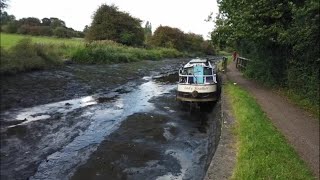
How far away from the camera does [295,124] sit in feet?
36.2

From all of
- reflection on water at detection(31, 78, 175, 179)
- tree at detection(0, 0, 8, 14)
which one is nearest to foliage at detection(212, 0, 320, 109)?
reflection on water at detection(31, 78, 175, 179)

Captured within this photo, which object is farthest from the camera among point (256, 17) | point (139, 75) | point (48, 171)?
point (139, 75)

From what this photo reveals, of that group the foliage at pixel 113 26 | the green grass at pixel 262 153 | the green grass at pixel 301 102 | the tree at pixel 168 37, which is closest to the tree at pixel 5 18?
the green grass at pixel 262 153

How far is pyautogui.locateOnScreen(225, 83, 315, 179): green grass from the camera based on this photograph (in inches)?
275

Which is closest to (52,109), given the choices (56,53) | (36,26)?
(56,53)

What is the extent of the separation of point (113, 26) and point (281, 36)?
40.1 m

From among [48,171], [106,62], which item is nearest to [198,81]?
[48,171]

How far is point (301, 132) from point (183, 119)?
240 inches

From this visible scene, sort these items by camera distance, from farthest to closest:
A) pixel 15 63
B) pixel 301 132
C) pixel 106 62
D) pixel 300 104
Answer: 1. pixel 106 62
2. pixel 300 104
3. pixel 301 132
4. pixel 15 63

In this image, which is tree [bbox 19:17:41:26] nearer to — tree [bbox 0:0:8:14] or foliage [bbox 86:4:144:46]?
tree [bbox 0:0:8:14]

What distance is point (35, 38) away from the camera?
10.8ft

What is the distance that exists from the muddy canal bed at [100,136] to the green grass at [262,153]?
116 centimetres

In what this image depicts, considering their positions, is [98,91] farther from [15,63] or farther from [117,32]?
[117,32]

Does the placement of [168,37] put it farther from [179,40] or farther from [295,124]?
[295,124]
